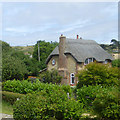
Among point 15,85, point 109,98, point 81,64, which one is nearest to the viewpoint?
point 109,98

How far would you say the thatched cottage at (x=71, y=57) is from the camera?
28598 mm

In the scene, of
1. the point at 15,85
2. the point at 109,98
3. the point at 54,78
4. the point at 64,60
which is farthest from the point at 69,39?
the point at 109,98

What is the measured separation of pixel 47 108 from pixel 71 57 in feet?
70.9

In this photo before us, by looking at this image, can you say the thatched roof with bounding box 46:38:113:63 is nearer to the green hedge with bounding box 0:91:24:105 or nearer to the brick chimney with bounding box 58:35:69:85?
the brick chimney with bounding box 58:35:69:85

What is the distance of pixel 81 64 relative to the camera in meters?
28.6

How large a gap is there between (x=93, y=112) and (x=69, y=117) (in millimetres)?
1471

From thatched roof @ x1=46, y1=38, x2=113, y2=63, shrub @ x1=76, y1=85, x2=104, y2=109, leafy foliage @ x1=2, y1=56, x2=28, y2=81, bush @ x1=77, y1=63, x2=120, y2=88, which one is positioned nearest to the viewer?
shrub @ x1=76, y1=85, x2=104, y2=109

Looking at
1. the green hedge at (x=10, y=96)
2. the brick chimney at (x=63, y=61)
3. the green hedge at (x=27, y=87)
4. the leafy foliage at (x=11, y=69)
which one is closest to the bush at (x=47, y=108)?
the green hedge at (x=27, y=87)

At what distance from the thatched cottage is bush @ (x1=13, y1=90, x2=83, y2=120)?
20058 millimetres

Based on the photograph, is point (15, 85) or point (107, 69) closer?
point (15, 85)

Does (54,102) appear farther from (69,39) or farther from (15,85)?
(69,39)

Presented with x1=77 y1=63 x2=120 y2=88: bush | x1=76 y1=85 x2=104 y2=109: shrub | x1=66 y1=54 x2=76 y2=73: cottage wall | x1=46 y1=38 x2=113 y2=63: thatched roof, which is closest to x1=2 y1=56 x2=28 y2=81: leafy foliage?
x1=66 y1=54 x2=76 y2=73: cottage wall

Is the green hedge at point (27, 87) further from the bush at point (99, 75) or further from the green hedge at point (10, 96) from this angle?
the bush at point (99, 75)

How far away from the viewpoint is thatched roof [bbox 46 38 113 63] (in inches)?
1131
